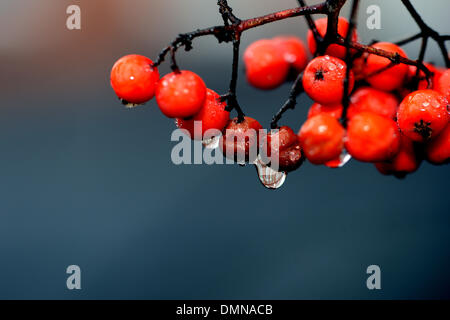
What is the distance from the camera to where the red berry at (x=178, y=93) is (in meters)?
0.53

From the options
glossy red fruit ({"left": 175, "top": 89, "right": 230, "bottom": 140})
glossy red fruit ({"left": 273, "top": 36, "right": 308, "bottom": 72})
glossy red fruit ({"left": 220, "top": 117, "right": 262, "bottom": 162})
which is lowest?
glossy red fruit ({"left": 220, "top": 117, "right": 262, "bottom": 162})

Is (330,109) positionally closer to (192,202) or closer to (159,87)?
(159,87)

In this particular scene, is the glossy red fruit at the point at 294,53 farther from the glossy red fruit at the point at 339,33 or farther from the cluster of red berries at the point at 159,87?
the cluster of red berries at the point at 159,87

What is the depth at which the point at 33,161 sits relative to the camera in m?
2.57

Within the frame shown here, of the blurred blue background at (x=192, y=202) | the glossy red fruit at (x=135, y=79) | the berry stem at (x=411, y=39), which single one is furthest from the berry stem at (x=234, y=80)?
the blurred blue background at (x=192, y=202)

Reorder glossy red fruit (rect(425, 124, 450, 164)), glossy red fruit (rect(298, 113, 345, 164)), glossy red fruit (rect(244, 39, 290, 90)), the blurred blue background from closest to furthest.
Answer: glossy red fruit (rect(298, 113, 345, 164)), glossy red fruit (rect(425, 124, 450, 164)), glossy red fruit (rect(244, 39, 290, 90)), the blurred blue background

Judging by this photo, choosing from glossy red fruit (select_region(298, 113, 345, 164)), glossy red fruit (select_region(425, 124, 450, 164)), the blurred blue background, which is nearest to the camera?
glossy red fruit (select_region(298, 113, 345, 164))

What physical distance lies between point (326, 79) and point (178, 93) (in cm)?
20

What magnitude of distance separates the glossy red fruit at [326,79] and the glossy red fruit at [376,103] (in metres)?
0.07

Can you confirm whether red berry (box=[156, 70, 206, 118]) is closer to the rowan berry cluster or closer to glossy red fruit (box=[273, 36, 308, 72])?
the rowan berry cluster

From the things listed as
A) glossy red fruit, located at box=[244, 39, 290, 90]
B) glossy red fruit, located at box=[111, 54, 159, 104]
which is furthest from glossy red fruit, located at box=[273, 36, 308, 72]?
glossy red fruit, located at box=[111, 54, 159, 104]

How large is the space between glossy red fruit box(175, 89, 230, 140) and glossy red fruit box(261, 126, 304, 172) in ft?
0.26

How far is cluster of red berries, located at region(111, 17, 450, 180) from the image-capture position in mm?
503

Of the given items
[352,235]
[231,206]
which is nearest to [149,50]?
[231,206]
